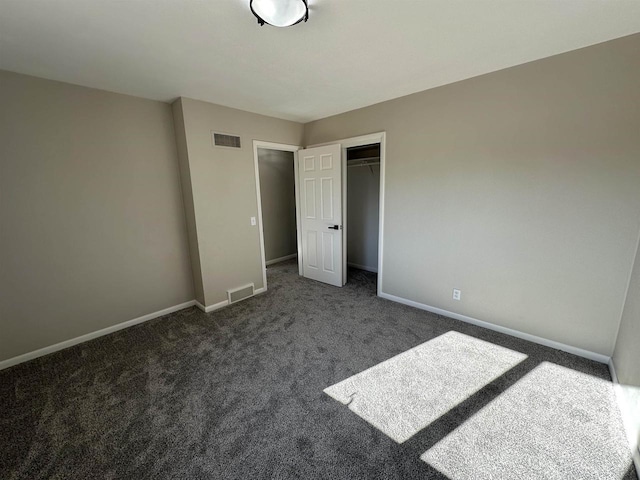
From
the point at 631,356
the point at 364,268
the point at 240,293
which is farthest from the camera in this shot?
the point at 364,268

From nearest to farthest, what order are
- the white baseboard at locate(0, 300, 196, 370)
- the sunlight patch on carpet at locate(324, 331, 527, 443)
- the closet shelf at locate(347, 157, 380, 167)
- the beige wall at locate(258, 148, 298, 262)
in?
the sunlight patch on carpet at locate(324, 331, 527, 443) → the white baseboard at locate(0, 300, 196, 370) → the closet shelf at locate(347, 157, 380, 167) → the beige wall at locate(258, 148, 298, 262)

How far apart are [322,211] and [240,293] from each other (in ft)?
5.50

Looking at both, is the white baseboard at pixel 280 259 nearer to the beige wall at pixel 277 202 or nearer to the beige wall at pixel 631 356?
the beige wall at pixel 277 202

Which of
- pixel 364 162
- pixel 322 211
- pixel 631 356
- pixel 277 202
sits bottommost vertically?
pixel 631 356

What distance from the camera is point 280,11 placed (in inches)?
55.9

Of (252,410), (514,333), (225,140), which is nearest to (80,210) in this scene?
(225,140)

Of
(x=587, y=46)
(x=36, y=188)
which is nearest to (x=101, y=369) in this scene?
(x=36, y=188)

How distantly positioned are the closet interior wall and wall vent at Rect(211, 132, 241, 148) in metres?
2.08

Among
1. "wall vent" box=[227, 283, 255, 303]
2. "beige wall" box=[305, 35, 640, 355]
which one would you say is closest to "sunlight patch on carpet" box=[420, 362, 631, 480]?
"beige wall" box=[305, 35, 640, 355]

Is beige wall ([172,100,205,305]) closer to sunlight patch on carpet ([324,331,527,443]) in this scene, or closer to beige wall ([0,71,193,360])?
beige wall ([0,71,193,360])

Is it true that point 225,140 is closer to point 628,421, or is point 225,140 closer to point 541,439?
point 541,439

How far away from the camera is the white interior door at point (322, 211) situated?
3664mm

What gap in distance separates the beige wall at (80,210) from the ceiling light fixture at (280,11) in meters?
2.09

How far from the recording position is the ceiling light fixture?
1.38 metres
